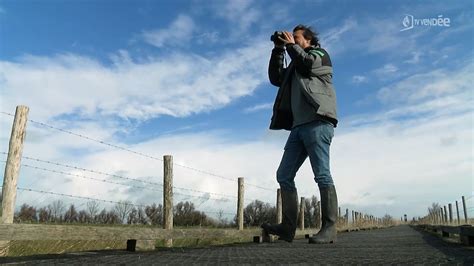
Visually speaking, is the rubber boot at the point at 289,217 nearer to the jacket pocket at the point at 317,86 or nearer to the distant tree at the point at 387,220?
the jacket pocket at the point at 317,86

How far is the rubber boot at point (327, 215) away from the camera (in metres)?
3.88

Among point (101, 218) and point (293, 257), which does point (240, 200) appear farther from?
point (293, 257)

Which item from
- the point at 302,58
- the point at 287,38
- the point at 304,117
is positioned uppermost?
the point at 287,38

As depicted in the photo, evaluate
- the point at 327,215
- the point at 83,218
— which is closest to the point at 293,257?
the point at 327,215

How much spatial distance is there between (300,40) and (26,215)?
473 centimetres

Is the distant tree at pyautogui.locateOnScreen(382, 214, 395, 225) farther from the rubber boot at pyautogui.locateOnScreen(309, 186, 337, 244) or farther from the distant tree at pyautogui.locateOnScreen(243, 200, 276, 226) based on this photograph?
the rubber boot at pyautogui.locateOnScreen(309, 186, 337, 244)

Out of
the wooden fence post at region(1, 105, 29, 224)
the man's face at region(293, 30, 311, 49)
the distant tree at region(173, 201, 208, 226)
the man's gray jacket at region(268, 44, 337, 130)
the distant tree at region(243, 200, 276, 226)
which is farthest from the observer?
the distant tree at region(243, 200, 276, 226)

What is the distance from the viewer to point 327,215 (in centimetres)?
389

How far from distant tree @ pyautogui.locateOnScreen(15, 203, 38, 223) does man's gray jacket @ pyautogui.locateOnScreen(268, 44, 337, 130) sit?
12.2ft

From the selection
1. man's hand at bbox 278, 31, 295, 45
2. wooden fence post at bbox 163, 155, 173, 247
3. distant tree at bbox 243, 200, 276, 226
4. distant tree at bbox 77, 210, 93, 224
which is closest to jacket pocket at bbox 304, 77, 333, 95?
man's hand at bbox 278, 31, 295, 45

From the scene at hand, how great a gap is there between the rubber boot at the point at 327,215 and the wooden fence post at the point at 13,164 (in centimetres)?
357

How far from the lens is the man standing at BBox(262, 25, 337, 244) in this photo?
3.89 meters

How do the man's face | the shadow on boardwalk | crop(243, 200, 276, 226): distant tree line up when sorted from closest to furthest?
the shadow on boardwalk < the man's face < crop(243, 200, 276, 226): distant tree

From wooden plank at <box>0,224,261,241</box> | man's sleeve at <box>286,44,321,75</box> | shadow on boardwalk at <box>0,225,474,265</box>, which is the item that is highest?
man's sleeve at <box>286,44,321,75</box>
